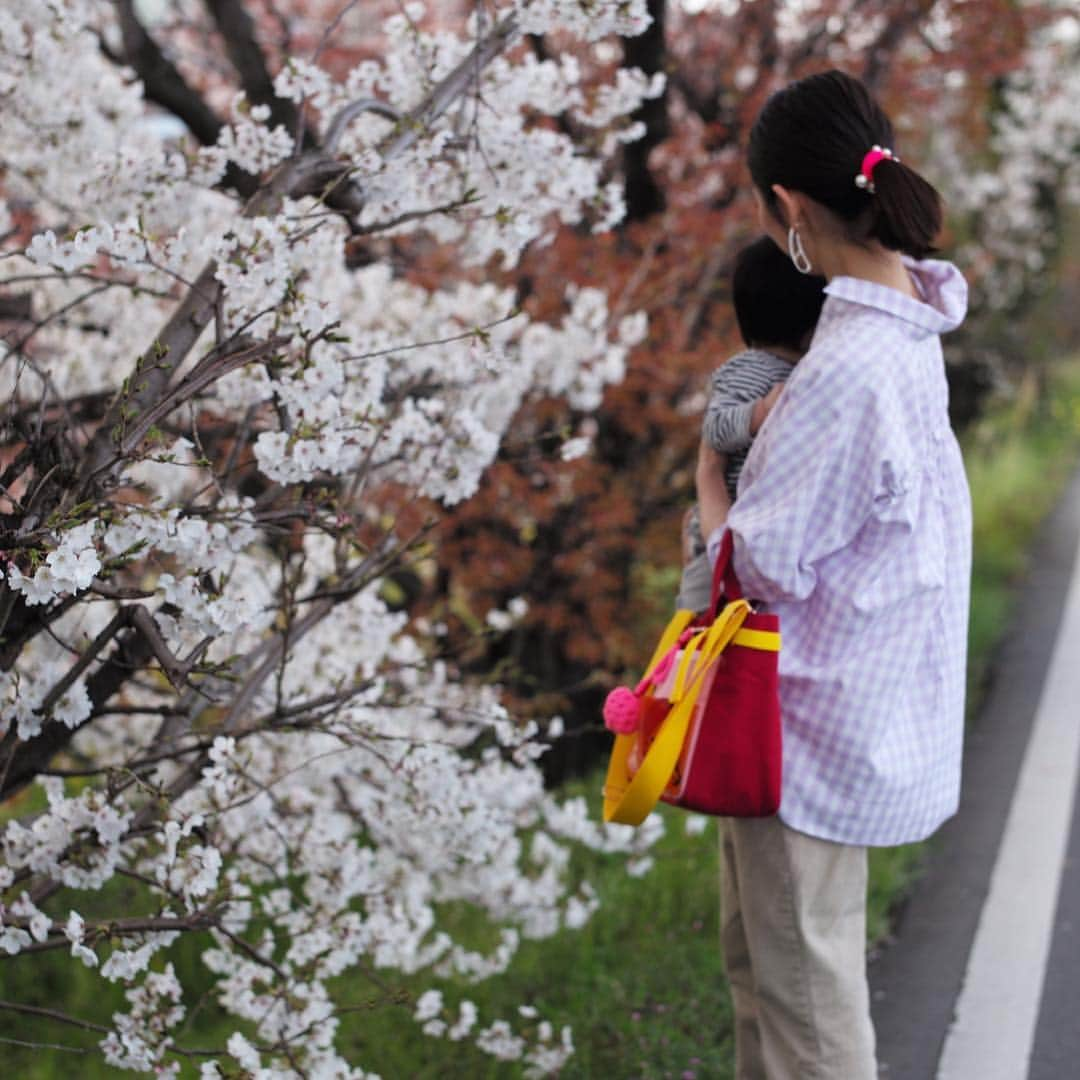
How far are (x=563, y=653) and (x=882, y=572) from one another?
365cm

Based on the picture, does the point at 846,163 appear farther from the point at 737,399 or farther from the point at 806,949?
the point at 806,949

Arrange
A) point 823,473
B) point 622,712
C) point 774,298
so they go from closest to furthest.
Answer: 1. point 823,473
2. point 622,712
3. point 774,298

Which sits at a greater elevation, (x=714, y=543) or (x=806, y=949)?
(x=714, y=543)

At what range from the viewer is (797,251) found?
210 cm

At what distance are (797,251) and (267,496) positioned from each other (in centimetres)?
101

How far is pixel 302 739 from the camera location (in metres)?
3.30

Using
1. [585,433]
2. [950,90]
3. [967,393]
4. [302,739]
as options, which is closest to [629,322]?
[585,433]

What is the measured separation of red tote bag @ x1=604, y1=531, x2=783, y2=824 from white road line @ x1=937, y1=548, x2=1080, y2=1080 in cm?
122

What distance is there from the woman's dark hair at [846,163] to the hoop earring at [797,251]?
73mm

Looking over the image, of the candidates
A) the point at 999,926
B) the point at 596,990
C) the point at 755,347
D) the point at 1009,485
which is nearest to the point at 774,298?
the point at 755,347

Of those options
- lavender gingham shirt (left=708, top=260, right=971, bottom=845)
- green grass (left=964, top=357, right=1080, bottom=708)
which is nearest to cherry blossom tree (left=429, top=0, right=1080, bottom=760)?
green grass (left=964, top=357, right=1080, bottom=708)

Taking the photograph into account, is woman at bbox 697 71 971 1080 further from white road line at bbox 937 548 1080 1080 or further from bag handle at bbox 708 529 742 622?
white road line at bbox 937 548 1080 1080

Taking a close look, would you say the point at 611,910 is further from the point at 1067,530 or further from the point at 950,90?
the point at 1067,530

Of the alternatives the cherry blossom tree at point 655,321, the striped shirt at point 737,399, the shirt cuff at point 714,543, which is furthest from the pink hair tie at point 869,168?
the cherry blossom tree at point 655,321
